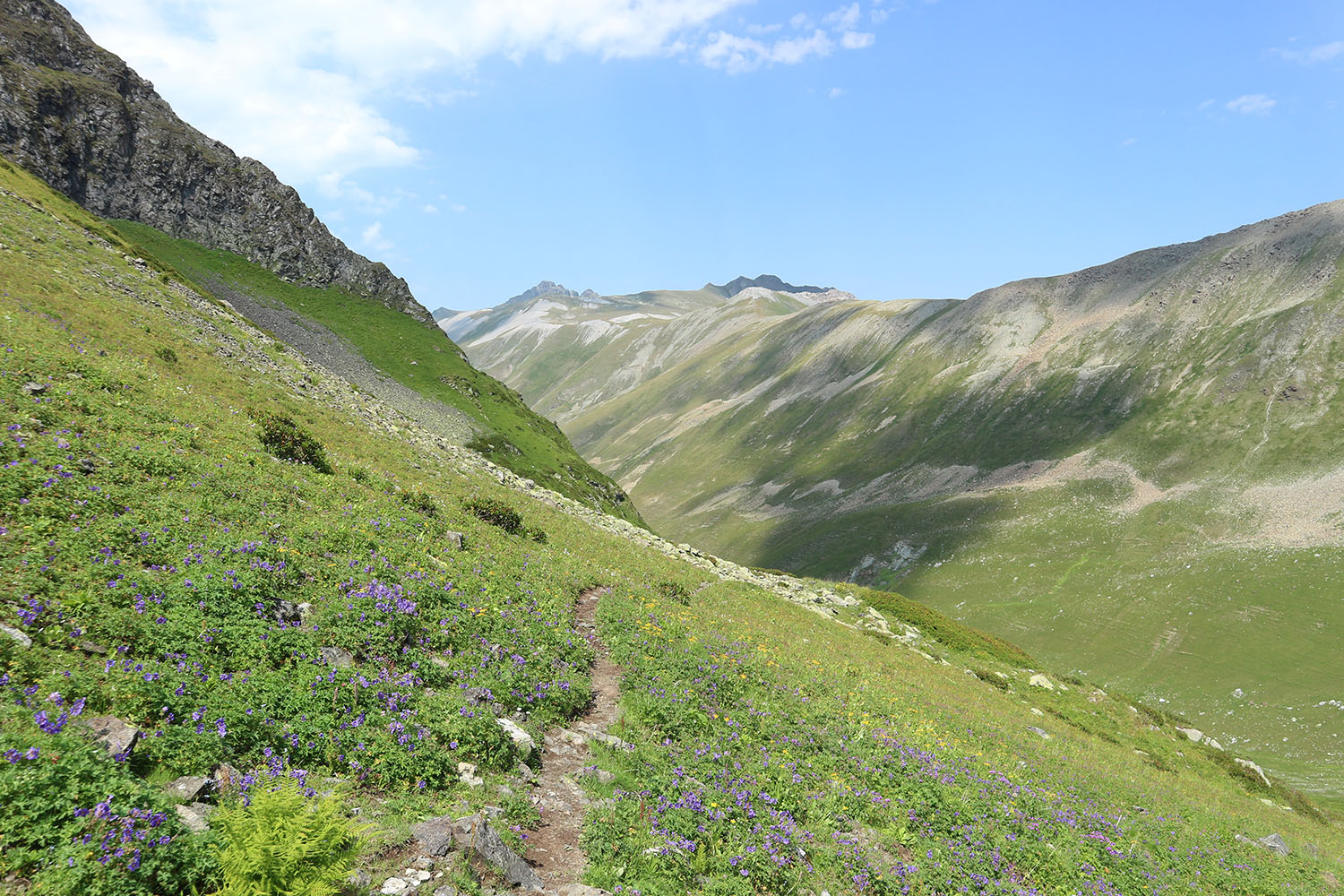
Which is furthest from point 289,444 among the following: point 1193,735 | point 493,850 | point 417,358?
point 417,358

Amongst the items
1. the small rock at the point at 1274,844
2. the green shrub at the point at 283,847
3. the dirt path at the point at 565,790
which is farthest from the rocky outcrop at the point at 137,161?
the small rock at the point at 1274,844

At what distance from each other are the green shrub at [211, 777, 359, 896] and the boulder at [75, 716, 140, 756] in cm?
145

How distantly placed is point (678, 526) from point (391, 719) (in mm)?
154714

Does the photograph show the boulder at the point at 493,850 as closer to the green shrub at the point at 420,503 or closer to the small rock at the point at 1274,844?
the green shrub at the point at 420,503

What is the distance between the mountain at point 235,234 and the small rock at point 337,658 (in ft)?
183

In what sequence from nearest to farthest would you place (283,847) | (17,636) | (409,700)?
(283,847) → (17,636) → (409,700)

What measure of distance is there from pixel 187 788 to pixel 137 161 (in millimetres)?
108988

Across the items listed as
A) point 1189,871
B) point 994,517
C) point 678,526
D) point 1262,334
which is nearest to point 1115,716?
point 1189,871

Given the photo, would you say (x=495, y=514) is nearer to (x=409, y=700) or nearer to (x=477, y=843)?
(x=409, y=700)

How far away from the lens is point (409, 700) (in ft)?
34.3

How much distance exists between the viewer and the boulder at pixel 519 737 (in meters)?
10.8

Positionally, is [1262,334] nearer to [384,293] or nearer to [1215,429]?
[1215,429]

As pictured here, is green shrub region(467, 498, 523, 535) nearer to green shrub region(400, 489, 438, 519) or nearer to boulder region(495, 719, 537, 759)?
green shrub region(400, 489, 438, 519)

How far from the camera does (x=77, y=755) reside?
620 cm
